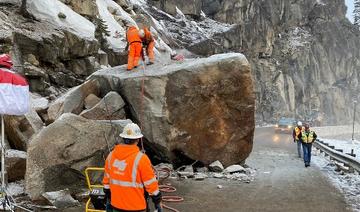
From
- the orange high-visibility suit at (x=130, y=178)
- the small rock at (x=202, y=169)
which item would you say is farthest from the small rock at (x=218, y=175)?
the orange high-visibility suit at (x=130, y=178)

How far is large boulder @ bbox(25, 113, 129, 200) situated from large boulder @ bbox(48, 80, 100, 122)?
302 centimetres

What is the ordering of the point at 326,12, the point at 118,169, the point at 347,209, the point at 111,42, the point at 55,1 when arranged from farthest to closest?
the point at 326,12 → the point at 111,42 → the point at 55,1 → the point at 347,209 → the point at 118,169

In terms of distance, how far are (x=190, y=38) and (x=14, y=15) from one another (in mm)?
30418

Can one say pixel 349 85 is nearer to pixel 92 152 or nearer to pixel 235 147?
pixel 235 147

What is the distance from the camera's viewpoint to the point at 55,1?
23.4 m

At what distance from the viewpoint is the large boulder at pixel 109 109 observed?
12547mm

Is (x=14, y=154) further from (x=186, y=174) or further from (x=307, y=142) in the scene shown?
(x=307, y=142)

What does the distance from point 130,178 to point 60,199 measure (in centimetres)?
430

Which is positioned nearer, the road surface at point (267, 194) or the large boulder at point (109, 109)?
the road surface at point (267, 194)

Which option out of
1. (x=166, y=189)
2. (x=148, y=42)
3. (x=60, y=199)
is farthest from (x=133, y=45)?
(x=60, y=199)

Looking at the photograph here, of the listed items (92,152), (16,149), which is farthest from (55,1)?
(92,152)

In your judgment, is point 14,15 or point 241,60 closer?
point 241,60

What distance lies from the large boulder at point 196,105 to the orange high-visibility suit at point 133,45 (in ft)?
1.67

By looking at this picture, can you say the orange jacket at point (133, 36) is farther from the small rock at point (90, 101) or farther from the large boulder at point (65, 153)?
the large boulder at point (65, 153)
